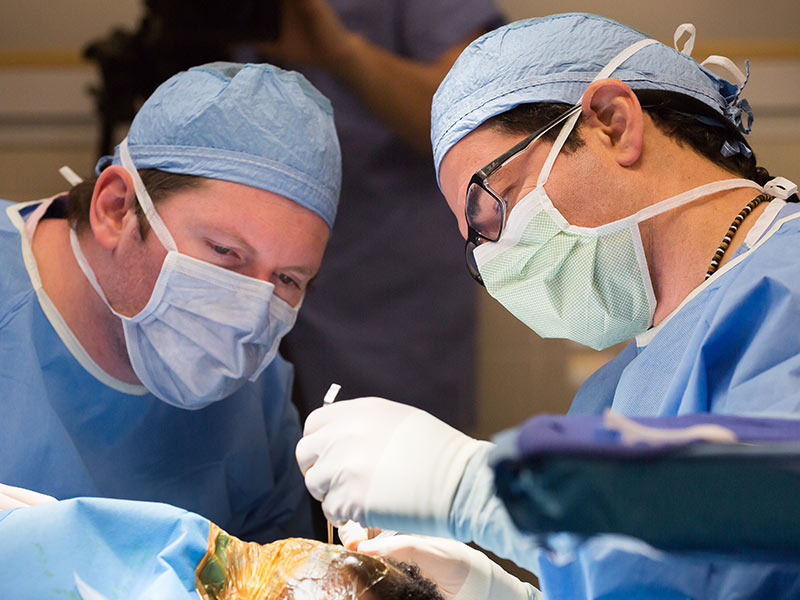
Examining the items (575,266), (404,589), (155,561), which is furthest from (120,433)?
(575,266)

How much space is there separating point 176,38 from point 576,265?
1617 millimetres

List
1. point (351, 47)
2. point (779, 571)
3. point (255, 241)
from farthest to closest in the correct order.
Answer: point (351, 47)
point (255, 241)
point (779, 571)

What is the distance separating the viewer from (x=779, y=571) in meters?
1.00

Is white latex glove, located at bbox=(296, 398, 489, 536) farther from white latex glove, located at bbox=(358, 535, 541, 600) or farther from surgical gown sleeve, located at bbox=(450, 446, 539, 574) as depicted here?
white latex glove, located at bbox=(358, 535, 541, 600)

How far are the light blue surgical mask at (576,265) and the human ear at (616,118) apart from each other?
0.03 metres

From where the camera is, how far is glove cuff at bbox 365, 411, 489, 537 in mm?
1070

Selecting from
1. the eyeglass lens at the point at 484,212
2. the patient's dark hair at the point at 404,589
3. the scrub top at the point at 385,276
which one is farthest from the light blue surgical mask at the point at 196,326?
the scrub top at the point at 385,276

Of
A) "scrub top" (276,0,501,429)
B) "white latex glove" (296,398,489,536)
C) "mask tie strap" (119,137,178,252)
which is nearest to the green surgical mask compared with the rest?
"white latex glove" (296,398,489,536)

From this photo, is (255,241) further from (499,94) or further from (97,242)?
(499,94)

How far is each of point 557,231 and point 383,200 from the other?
1194 millimetres

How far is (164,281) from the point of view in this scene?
169 cm

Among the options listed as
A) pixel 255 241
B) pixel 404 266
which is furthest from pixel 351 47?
pixel 255 241

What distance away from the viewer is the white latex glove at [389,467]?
3.53 ft

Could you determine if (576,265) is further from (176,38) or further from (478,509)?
(176,38)
